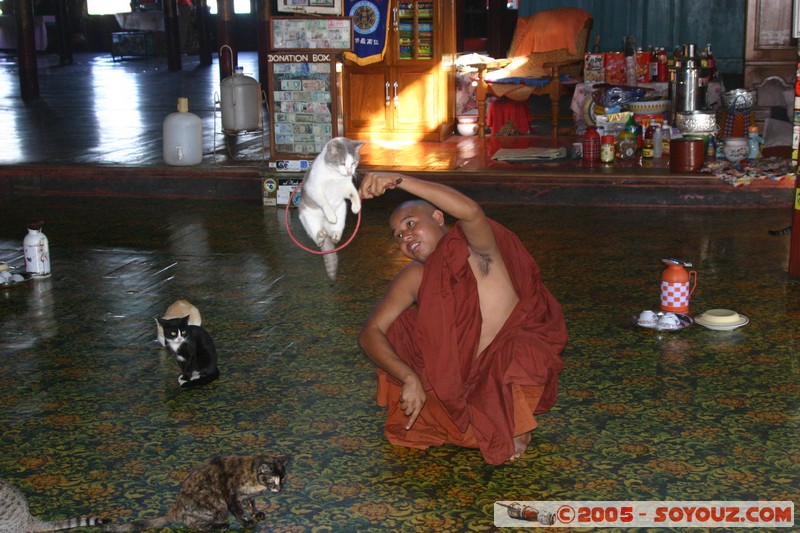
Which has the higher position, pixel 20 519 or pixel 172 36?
pixel 172 36

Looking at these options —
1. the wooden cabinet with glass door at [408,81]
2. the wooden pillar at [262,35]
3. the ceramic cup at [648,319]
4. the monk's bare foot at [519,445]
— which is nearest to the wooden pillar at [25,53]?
the wooden pillar at [262,35]

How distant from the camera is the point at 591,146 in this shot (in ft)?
24.3

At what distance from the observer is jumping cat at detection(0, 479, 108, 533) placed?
97.7 inches

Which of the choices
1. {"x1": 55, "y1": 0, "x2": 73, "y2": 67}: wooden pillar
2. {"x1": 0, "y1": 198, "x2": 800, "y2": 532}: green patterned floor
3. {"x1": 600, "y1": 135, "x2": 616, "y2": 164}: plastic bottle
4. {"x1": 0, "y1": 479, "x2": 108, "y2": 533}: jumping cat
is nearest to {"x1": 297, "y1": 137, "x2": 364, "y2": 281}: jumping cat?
{"x1": 0, "y1": 198, "x2": 800, "y2": 532}: green patterned floor

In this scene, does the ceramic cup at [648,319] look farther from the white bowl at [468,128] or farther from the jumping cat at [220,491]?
the white bowl at [468,128]

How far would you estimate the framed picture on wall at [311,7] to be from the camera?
269 inches

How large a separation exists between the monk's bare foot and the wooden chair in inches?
229

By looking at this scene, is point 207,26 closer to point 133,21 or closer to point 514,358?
point 133,21

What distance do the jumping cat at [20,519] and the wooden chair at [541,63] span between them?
660cm

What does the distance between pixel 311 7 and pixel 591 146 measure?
7.64 ft

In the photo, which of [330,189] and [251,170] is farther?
[251,170]

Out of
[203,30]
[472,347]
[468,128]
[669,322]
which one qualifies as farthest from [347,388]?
[203,30]

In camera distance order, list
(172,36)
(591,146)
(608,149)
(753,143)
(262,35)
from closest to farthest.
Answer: (753,143) → (608,149) → (591,146) → (262,35) → (172,36)

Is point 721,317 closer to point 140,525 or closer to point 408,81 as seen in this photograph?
point 140,525
